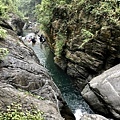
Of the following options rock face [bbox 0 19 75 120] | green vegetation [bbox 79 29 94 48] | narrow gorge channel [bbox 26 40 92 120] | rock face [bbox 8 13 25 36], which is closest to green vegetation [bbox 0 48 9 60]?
rock face [bbox 0 19 75 120]

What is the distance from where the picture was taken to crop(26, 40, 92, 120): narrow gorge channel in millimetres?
16130

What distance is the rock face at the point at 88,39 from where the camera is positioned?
1664 centimetres

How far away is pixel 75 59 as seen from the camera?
63.2ft

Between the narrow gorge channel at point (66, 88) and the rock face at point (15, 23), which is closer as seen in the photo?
the narrow gorge channel at point (66, 88)

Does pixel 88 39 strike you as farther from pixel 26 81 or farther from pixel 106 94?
pixel 26 81

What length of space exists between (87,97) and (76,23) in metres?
7.85

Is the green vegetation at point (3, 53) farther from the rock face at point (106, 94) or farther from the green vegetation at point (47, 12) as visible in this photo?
the green vegetation at point (47, 12)

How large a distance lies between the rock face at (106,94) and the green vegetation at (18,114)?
5.90 m

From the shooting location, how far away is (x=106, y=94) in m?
13.2

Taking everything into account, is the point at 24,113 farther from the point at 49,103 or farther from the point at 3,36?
the point at 3,36

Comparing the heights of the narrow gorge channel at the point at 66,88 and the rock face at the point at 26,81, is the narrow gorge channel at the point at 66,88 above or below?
below

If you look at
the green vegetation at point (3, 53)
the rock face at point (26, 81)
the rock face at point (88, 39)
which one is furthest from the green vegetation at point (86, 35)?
the green vegetation at point (3, 53)

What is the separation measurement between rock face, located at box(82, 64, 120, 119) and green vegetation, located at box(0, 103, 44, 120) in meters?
5.90

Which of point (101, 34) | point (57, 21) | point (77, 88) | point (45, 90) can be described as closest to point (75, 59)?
point (77, 88)
